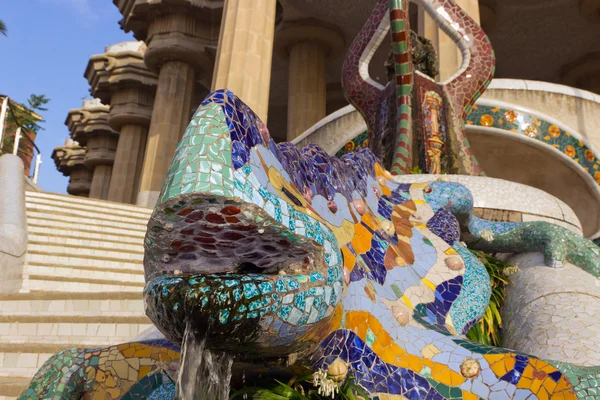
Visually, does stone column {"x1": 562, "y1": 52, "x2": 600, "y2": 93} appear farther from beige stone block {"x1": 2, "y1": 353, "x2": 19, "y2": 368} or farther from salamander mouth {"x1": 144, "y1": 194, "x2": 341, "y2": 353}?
salamander mouth {"x1": 144, "y1": 194, "x2": 341, "y2": 353}

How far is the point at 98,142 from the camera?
27.5 meters

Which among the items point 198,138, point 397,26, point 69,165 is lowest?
point 198,138

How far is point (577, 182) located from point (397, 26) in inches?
216

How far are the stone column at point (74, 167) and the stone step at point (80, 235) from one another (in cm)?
2490

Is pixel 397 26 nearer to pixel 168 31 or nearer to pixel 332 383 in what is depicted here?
pixel 332 383

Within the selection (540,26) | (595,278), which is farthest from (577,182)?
(540,26)

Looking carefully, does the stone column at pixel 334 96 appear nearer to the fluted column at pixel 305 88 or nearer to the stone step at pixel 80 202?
the fluted column at pixel 305 88

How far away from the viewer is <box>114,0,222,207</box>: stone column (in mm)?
17047

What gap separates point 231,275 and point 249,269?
0.24 ft

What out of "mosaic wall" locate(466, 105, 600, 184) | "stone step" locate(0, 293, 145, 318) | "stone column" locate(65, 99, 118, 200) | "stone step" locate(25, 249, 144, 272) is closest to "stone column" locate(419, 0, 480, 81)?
"mosaic wall" locate(466, 105, 600, 184)

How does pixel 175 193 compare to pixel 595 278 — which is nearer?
pixel 175 193

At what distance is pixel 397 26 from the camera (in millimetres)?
4141

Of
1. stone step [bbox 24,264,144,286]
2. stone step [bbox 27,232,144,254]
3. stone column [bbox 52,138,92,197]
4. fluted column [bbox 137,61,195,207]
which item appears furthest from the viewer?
stone column [bbox 52,138,92,197]

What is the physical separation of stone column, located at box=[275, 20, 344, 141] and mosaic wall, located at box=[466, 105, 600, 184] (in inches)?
317
